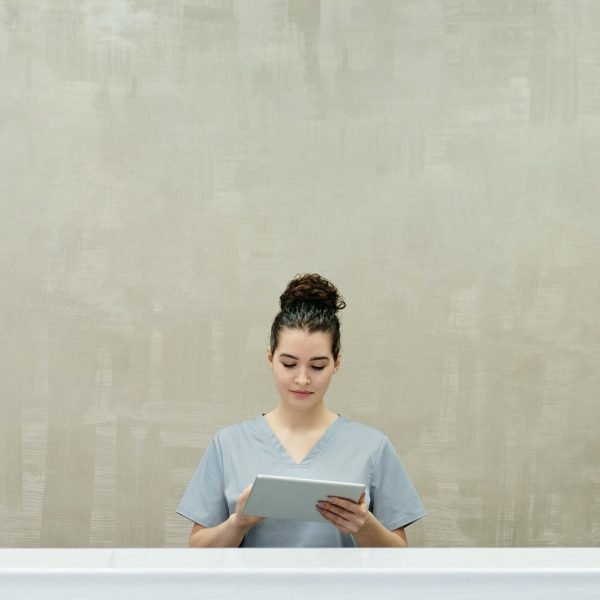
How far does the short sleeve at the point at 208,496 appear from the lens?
2.04 m

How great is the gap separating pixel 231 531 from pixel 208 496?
22cm

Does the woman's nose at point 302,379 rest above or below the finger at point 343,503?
above

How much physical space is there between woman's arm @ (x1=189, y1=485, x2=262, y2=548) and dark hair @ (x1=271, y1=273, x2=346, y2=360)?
378 mm

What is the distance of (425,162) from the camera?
3.08 meters

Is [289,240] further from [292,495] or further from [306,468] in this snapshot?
[292,495]

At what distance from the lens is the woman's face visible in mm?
1998

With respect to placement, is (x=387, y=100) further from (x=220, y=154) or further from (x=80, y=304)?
(x=80, y=304)

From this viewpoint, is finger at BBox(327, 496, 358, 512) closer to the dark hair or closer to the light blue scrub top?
the light blue scrub top

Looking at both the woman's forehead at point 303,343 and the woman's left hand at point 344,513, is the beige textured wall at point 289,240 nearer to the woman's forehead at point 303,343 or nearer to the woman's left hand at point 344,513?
the woman's forehead at point 303,343

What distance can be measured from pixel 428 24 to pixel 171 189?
40.6 inches

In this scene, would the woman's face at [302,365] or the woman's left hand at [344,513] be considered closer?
the woman's left hand at [344,513]

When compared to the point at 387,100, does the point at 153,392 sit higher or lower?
lower
